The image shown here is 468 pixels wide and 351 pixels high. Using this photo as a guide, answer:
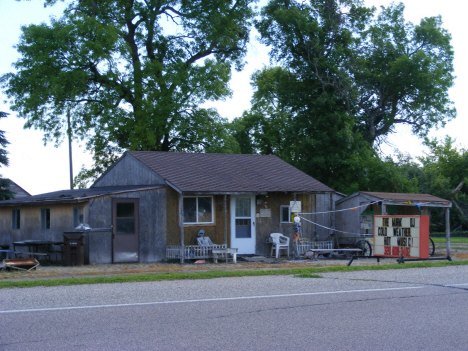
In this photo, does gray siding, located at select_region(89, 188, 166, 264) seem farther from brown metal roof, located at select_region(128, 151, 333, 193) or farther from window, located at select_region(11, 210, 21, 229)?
window, located at select_region(11, 210, 21, 229)

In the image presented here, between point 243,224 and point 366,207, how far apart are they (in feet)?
17.4

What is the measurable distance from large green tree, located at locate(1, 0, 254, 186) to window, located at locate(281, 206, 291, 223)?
37.6 ft

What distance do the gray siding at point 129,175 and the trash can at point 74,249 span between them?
3.64 m

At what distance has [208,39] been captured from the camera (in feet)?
116

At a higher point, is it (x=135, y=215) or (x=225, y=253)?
(x=135, y=215)

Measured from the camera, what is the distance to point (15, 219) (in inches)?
933

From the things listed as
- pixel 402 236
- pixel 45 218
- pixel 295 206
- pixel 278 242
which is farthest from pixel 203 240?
pixel 402 236

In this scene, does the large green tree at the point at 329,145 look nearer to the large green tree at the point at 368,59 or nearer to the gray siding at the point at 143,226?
the large green tree at the point at 368,59

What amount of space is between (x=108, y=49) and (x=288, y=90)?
12.6 meters

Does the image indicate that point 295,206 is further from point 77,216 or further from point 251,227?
point 77,216

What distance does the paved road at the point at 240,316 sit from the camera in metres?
6.84

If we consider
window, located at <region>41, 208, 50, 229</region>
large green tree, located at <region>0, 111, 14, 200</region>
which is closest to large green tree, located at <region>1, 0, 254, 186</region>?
large green tree, located at <region>0, 111, 14, 200</region>

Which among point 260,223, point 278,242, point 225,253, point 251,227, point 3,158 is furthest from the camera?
point 3,158

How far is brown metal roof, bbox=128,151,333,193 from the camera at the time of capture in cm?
2034
